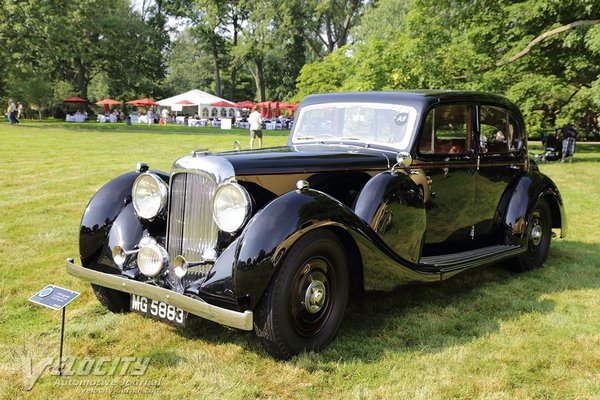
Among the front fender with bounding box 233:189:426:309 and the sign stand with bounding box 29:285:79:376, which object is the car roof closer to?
the front fender with bounding box 233:189:426:309

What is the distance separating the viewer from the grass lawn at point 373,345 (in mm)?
3094

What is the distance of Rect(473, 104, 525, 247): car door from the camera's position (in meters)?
5.23

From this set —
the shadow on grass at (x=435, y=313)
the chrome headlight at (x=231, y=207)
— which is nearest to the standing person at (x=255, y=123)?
the shadow on grass at (x=435, y=313)

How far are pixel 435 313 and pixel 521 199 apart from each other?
1866 mm

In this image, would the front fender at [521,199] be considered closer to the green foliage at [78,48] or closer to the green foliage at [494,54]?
the green foliage at [494,54]

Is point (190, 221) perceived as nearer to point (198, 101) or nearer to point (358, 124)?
point (358, 124)

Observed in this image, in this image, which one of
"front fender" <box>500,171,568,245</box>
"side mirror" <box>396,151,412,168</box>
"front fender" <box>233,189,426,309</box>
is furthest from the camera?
"front fender" <box>500,171,568,245</box>

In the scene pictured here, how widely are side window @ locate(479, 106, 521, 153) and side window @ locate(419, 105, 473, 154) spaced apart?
199mm

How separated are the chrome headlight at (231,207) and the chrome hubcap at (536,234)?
3.69 m

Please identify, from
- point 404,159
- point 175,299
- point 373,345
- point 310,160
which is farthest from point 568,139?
point 175,299

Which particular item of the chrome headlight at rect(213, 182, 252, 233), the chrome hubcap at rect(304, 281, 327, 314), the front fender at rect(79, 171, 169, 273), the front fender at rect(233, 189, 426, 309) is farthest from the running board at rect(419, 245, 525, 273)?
the front fender at rect(79, 171, 169, 273)

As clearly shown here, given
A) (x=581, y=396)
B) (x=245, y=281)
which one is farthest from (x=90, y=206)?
(x=581, y=396)

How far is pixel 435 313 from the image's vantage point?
170 inches

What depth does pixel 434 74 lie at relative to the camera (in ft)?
51.1
